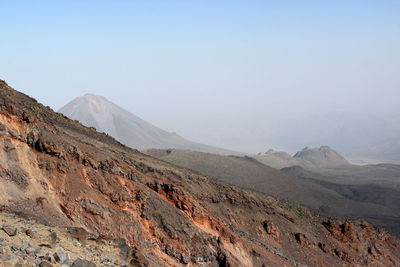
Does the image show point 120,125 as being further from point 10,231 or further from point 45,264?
point 45,264

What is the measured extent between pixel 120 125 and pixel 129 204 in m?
136

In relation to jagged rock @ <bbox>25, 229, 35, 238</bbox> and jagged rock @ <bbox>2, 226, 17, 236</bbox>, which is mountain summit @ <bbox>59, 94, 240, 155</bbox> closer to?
jagged rock @ <bbox>25, 229, 35, 238</bbox>

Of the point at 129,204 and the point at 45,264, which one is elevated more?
the point at 129,204

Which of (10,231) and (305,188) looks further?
(305,188)

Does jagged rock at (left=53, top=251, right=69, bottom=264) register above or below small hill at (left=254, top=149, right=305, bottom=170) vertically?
below

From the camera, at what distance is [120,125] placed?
155 metres


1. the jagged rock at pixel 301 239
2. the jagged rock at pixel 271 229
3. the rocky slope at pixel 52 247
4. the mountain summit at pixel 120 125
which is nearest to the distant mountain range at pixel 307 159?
the mountain summit at pixel 120 125

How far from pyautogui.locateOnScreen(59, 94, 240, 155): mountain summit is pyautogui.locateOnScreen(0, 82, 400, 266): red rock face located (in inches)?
4466

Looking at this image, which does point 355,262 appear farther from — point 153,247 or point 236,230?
point 153,247

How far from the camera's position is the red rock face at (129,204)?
1760 cm

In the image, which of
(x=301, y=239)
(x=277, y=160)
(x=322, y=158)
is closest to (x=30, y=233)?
(x=301, y=239)

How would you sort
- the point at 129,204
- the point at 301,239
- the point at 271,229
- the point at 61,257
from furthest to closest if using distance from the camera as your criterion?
the point at 301,239 → the point at 271,229 → the point at 129,204 → the point at 61,257

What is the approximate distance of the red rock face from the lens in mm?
17595

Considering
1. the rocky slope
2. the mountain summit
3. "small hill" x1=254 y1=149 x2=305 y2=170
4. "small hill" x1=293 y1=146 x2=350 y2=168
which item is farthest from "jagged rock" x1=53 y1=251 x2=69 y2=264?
the mountain summit
